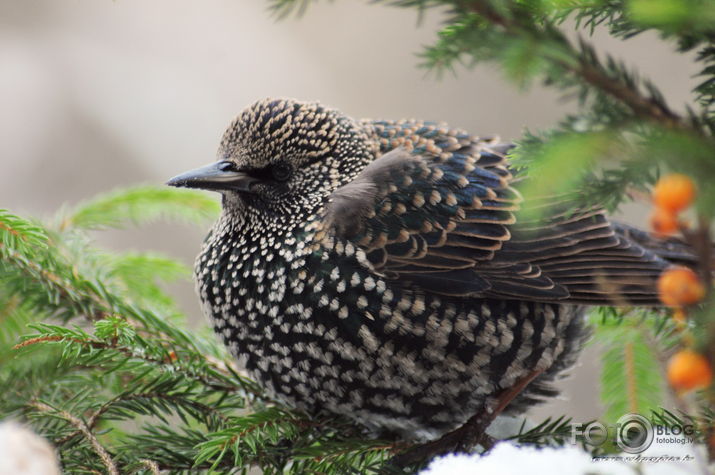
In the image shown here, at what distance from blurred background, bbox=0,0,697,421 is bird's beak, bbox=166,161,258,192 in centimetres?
334

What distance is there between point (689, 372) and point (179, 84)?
5364mm

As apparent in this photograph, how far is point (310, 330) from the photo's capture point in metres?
1.82

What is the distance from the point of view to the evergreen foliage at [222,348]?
0.92 metres

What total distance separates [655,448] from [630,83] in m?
0.64

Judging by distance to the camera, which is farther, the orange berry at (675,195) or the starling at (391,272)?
the starling at (391,272)

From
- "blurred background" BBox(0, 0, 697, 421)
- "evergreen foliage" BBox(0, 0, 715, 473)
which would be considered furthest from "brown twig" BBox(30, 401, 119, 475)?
"blurred background" BBox(0, 0, 697, 421)

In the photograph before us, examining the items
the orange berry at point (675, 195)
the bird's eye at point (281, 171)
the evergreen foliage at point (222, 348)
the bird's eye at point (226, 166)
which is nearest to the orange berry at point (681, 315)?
the evergreen foliage at point (222, 348)

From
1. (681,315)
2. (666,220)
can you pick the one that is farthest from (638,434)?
(666,220)

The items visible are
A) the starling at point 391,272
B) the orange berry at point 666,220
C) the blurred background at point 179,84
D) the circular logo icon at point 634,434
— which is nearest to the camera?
the orange berry at point 666,220

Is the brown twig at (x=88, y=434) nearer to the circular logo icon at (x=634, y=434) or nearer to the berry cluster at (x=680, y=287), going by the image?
the circular logo icon at (x=634, y=434)

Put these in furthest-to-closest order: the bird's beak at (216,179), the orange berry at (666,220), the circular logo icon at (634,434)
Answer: the bird's beak at (216,179), the circular logo icon at (634,434), the orange berry at (666,220)

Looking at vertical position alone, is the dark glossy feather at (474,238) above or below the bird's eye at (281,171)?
above

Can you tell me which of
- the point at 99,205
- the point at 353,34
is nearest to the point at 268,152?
the point at 99,205

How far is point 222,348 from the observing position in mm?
2242
